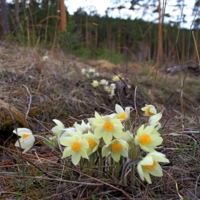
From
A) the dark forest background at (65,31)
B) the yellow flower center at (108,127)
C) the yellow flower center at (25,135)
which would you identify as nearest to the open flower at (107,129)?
the yellow flower center at (108,127)

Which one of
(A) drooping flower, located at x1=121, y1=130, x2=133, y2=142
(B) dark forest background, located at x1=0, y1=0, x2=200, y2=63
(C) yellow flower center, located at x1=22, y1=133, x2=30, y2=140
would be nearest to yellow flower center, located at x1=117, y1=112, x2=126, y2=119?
(A) drooping flower, located at x1=121, y1=130, x2=133, y2=142

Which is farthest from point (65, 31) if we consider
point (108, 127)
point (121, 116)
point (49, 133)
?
point (108, 127)

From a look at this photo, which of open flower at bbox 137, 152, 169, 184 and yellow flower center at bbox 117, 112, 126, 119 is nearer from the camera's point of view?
open flower at bbox 137, 152, 169, 184

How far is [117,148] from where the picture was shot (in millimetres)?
822

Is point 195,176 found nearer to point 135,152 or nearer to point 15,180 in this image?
point 135,152

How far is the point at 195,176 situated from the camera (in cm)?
106

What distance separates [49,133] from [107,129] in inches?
35.8

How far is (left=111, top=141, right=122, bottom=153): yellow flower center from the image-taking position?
0.82 metres

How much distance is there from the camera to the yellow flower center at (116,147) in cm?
82

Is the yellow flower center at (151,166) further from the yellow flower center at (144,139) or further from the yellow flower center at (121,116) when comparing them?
the yellow flower center at (121,116)

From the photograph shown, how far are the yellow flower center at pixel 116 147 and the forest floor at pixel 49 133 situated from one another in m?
0.13

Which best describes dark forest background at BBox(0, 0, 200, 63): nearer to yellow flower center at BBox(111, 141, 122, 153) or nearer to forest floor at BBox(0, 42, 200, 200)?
forest floor at BBox(0, 42, 200, 200)

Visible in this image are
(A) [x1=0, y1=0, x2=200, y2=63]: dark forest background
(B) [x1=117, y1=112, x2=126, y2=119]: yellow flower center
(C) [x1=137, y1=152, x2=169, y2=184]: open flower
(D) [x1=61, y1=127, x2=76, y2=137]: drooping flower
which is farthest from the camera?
(A) [x1=0, y1=0, x2=200, y2=63]: dark forest background

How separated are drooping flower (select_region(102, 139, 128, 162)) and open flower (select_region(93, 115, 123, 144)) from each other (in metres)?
0.02
